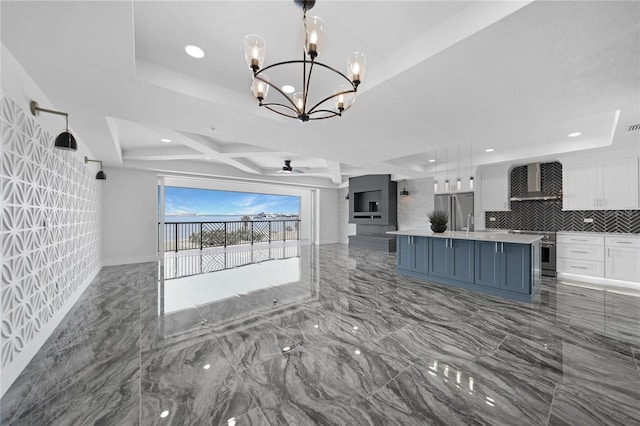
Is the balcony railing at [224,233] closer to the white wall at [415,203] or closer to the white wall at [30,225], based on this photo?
the white wall at [30,225]

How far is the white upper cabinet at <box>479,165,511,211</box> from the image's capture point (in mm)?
6306

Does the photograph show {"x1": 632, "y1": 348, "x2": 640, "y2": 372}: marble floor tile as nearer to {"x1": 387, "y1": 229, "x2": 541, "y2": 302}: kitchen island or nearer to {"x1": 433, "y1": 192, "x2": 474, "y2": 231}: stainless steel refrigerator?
{"x1": 387, "y1": 229, "x2": 541, "y2": 302}: kitchen island

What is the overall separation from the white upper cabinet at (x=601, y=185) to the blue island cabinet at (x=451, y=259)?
304 centimetres

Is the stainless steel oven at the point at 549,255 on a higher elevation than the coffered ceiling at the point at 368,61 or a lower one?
lower

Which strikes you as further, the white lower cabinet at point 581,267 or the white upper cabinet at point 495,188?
the white upper cabinet at point 495,188

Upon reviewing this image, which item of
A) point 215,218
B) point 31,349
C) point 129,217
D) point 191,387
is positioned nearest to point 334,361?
point 191,387

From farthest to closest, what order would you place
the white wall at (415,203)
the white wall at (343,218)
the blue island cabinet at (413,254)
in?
the white wall at (343,218), the white wall at (415,203), the blue island cabinet at (413,254)

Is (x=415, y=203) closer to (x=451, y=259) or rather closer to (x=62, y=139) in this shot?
(x=451, y=259)

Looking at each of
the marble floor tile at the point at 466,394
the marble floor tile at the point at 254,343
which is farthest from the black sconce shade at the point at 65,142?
the marble floor tile at the point at 466,394

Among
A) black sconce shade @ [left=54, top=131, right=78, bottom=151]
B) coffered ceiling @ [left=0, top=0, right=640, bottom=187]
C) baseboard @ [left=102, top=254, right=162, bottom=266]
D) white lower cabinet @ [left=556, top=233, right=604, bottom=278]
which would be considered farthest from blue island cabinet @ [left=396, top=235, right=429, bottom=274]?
baseboard @ [left=102, top=254, right=162, bottom=266]

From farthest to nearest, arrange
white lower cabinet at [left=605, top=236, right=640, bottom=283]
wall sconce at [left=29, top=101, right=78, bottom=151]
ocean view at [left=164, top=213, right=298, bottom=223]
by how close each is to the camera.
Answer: ocean view at [left=164, top=213, right=298, bottom=223], white lower cabinet at [left=605, top=236, right=640, bottom=283], wall sconce at [left=29, top=101, right=78, bottom=151]

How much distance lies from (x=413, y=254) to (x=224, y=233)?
7890mm

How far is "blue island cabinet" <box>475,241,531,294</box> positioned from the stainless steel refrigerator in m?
2.69

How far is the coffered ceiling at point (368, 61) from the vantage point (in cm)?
166
